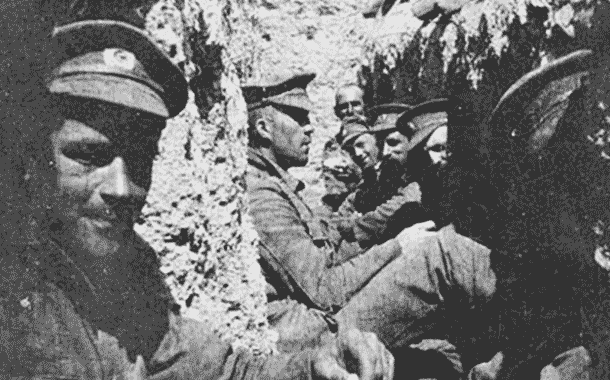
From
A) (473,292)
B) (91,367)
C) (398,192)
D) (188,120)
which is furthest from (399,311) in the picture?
(398,192)

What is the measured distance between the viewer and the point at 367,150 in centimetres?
526

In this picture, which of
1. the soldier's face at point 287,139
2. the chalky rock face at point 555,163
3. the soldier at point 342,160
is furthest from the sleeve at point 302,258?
the soldier at point 342,160

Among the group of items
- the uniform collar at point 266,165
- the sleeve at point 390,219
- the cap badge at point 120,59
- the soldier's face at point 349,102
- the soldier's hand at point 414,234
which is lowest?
the sleeve at point 390,219

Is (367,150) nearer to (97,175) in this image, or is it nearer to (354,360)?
(354,360)

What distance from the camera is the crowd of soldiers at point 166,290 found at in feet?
4.50

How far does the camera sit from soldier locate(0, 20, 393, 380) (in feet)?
4.48

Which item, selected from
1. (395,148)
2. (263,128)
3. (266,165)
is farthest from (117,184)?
(395,148)

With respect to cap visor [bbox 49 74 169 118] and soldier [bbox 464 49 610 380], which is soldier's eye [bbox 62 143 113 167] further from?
soldier [bbox 464 49 610 380]

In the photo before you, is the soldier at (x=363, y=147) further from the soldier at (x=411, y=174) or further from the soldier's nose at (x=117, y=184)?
the soldier's nose at (x=117, y=184)

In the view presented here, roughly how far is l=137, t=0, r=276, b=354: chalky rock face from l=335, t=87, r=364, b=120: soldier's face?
3.46 meters

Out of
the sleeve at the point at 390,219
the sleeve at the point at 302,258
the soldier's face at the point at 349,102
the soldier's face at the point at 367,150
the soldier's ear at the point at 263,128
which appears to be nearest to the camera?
the sleeve at the point at 302,258

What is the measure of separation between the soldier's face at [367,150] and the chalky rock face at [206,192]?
3110mm

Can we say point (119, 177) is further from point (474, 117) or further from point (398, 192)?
point (398, 192)

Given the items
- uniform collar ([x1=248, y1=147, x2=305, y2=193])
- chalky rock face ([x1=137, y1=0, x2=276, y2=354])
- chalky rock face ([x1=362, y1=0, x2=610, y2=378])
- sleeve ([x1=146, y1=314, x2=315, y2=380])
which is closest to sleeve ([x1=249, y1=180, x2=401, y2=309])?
uniform collar ([x1=248, y1=147, x2=305, y2=193])
